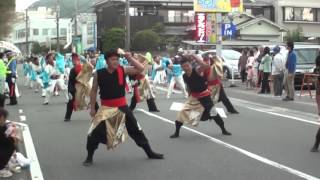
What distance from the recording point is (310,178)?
818 cm

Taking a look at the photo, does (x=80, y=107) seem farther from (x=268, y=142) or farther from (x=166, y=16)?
(x=166, y=16)

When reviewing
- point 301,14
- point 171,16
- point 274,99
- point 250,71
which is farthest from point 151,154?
point 301,14

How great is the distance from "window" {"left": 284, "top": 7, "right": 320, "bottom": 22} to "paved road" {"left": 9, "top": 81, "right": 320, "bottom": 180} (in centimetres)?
5336

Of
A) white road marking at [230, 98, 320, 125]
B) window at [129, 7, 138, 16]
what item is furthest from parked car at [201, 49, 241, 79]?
window at [129, 7, 138, 16]

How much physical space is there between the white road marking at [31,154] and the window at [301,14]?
188 ft

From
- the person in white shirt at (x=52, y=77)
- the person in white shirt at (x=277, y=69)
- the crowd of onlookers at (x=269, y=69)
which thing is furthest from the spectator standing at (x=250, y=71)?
the person in white shirt at (x=52, y=77)

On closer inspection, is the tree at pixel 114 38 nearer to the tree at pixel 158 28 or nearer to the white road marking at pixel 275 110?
the tree at pixel 158 28

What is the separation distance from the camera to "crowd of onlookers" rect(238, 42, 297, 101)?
1986cm

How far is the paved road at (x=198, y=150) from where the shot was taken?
869 centimetres

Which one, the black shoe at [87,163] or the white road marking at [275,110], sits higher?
the white road marking at [275,110]

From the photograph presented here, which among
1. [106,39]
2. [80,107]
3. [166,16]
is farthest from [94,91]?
[166,16]

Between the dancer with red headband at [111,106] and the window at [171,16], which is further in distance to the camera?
the window at [171,16]

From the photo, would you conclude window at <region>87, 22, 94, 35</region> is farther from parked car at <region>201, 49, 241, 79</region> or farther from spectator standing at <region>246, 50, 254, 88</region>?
spectator standing at <region>246, 50, 254, 88</region>

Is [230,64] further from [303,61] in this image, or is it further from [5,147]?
[5,147]
